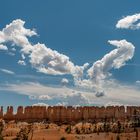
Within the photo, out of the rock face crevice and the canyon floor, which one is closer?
the canyon floor

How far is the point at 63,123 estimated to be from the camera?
8744 centimetres

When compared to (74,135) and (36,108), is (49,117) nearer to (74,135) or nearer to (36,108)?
(36,108)

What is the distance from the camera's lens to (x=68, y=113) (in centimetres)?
9094

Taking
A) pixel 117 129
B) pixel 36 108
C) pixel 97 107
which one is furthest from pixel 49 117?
pixel 117 129

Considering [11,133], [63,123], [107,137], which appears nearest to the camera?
[107,137]

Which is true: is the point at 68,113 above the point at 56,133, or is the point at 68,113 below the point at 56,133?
above

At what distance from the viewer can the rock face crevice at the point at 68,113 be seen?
293 feet

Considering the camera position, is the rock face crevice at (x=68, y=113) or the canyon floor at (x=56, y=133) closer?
the canyon floor at (x=56, y=133)

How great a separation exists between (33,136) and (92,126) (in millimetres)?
10501

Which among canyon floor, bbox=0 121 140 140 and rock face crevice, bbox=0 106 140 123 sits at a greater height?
rock face crevice, bbox=0 106 140 123

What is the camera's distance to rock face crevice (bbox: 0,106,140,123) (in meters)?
89.2

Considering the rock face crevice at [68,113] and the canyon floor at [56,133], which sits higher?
the rock face crevice at [68,113]

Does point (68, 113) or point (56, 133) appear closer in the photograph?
point (56, 133)

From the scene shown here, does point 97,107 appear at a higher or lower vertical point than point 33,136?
higher
